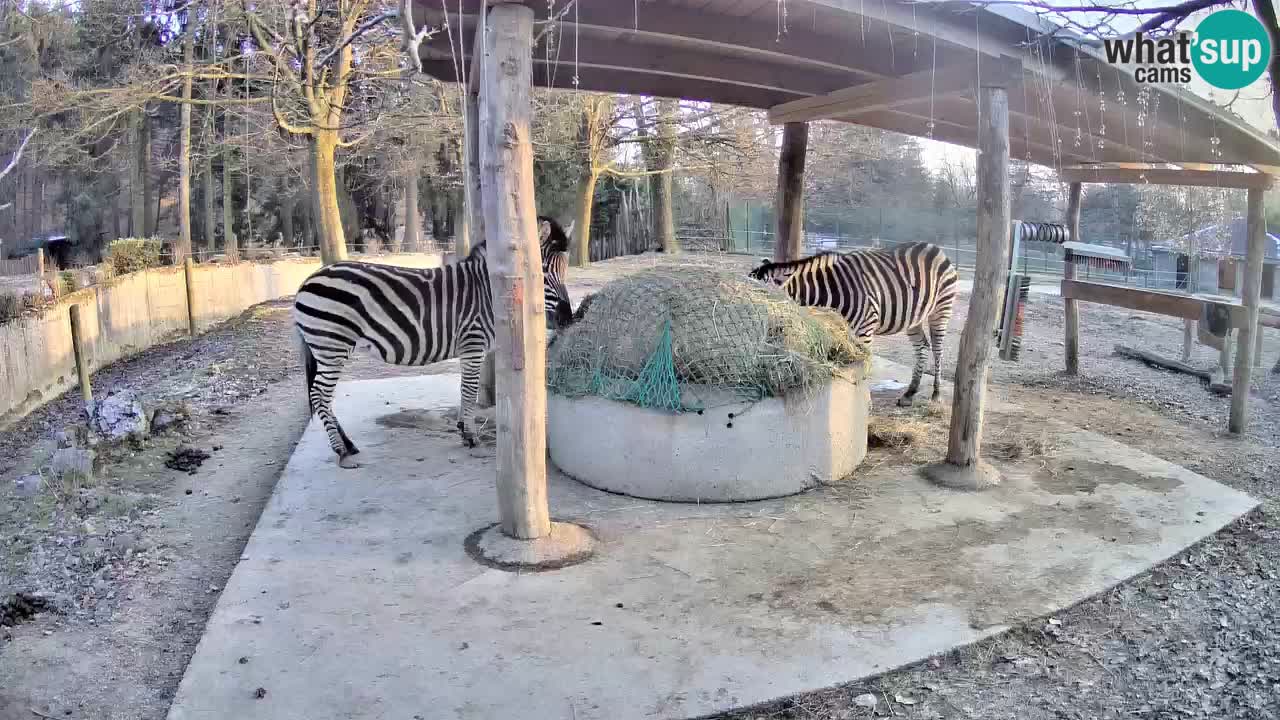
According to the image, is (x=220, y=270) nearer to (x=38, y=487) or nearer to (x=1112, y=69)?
(x=38, y=487)

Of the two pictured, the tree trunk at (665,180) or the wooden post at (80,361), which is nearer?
the wooden post at (80,361)

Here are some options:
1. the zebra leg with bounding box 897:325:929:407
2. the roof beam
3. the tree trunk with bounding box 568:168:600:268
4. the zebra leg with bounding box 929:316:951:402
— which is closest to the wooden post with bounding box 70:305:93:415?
the roof beam

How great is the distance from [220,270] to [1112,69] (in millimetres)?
14861

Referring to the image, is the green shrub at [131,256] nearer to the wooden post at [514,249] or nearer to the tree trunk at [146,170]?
the wooden post at [514,249]

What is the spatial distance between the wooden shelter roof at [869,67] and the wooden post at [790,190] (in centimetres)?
27

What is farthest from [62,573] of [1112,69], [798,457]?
[1112,69]

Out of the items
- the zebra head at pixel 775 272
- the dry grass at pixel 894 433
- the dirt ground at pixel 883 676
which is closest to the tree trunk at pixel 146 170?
the dirt ground at pixel 883 676

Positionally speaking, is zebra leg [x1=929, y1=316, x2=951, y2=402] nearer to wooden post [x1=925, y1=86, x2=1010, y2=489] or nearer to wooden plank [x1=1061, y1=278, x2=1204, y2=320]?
wooden plank [x1=1061, y1=278, x2=1204, y2=320]

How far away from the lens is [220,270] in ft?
52.3

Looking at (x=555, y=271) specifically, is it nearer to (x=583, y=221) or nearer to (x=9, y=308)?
(x=9, y=308)

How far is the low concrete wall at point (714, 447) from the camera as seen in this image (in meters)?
5.79

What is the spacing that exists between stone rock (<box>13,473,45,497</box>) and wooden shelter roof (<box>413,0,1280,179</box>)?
14.3 feet

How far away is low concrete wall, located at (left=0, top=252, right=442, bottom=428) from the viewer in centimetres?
868

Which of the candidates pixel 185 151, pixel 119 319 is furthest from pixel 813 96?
pixel 185 151
